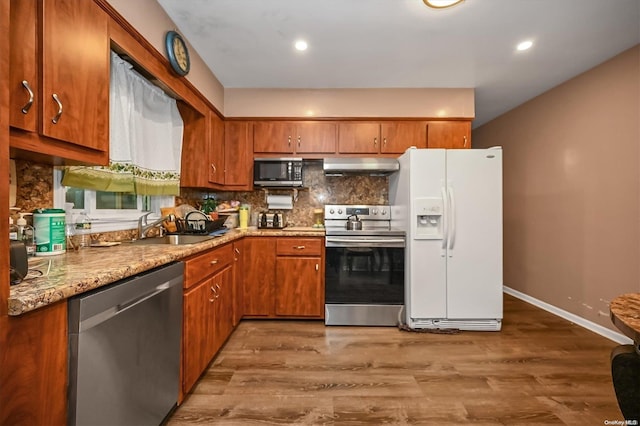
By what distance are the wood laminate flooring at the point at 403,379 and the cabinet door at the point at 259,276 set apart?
0.67 feet

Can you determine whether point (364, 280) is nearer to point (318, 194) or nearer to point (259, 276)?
point (259, 276)

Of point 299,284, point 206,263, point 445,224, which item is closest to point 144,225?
point 206,263

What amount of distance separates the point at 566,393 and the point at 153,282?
2.51 meters

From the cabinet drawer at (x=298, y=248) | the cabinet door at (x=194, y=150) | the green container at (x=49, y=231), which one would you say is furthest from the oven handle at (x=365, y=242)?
the green container at (x=49, y=231)

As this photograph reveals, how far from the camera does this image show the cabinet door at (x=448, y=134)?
125 inches

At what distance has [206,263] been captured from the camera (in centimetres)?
190

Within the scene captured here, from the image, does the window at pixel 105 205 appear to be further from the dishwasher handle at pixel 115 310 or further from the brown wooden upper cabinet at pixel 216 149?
the dishwasher handle at pixel 115 310

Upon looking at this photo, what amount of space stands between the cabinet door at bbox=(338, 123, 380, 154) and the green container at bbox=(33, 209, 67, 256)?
2.49 meters

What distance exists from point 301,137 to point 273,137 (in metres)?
0.32

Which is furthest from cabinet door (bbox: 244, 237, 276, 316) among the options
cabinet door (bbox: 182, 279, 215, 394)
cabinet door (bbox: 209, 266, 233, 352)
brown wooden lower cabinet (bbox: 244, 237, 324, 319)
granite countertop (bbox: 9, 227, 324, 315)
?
granite countertop (bbox: 9, 227, 324, 315)

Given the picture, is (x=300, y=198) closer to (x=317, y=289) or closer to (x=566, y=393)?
(x=317, y=289)

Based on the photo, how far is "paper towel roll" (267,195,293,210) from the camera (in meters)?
3.46

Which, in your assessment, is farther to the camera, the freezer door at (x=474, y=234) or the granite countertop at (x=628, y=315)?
the freezer door at (x=474, y=234)

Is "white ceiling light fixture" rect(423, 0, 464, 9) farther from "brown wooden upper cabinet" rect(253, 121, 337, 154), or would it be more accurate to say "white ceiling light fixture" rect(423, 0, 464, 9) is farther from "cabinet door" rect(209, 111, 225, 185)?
"cabinet door" rect(209, 111, 225, 185)
